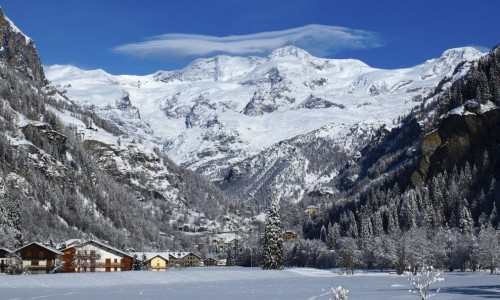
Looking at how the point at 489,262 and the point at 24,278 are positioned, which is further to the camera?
the point at 489,262

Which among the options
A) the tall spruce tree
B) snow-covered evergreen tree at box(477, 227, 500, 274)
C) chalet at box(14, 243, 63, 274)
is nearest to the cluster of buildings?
chalet at box(14, 243, 63, 274)

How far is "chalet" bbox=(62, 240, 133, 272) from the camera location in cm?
17525

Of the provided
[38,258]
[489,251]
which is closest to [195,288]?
[38,258]

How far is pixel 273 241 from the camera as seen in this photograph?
508ft

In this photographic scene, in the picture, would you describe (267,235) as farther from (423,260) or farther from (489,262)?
(489,262)

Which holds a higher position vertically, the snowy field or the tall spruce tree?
the tall spruce tree

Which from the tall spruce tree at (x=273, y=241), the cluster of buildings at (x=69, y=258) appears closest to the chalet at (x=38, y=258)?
→ the cluster of buildings at (x=69, y=258)

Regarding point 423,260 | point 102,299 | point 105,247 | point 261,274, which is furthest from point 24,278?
point 423,260

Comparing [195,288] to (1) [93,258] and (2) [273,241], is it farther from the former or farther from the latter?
(1) [93,258]

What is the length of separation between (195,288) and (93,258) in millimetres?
79373

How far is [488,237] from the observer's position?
165m

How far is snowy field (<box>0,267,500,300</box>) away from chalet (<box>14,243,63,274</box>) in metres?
41.6

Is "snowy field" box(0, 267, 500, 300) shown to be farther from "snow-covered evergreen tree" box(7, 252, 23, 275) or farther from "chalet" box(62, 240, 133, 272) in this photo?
"chalet" box(62, 240, 133, 272)

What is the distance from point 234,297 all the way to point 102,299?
47.9ft
